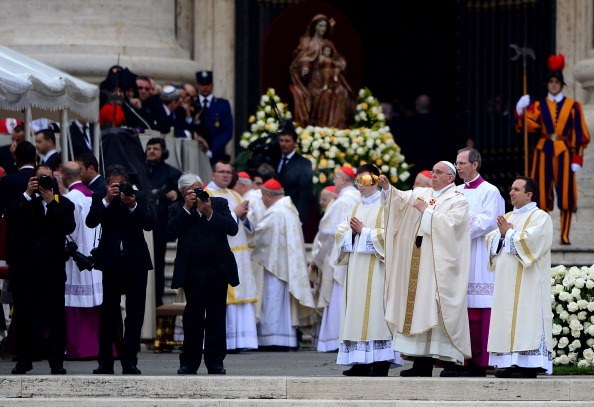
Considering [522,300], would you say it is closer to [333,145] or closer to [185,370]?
[185,370]

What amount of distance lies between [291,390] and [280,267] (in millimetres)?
5578

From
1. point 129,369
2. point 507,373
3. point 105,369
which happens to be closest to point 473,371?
point 507,373

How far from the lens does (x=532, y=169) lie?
22453 millimetres

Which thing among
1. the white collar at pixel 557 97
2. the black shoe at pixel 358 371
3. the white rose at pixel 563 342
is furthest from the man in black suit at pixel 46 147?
the white collar at pixel 557 97

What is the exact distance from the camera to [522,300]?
15.0 m

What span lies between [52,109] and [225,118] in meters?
5.11

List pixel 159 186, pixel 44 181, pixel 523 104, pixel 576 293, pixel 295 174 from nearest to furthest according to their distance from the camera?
pixel 44 181
pixel 576 293
pixel 159 186
pixel 295 174
pixel 523 104

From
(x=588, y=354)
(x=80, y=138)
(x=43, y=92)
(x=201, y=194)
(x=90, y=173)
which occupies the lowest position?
(x=588, y=354)

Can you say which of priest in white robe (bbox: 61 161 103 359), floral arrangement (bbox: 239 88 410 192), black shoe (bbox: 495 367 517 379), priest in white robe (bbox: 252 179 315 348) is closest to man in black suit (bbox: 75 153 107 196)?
priest in white robe (bbox: 61 161 103 359)

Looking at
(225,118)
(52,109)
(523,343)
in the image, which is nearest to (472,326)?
(523,343)

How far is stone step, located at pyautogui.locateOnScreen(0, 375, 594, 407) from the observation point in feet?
45.4

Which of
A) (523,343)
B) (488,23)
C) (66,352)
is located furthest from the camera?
(488,23)

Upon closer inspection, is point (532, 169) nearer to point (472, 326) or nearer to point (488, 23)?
point (488, 23)

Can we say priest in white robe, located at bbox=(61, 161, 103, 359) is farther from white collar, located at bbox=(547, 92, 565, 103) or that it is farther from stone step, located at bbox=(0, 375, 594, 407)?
white collar, located at bbox=(547, 92, 565, 103)
